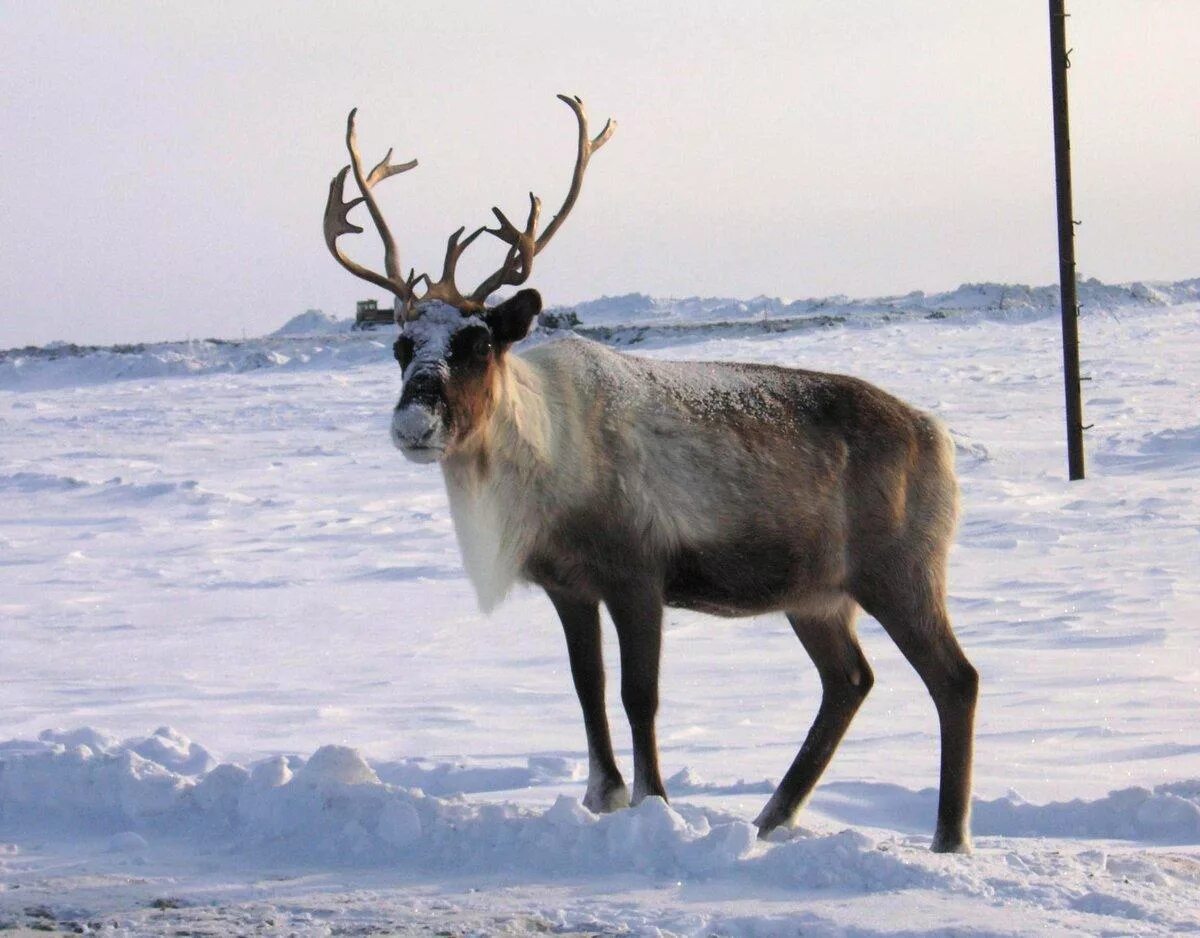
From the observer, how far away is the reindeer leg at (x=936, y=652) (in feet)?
18.9

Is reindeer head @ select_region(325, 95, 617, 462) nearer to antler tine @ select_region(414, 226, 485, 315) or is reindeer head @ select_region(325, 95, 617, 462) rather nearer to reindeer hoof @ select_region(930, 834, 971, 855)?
antler tine @ select_region(414, 226, 485, 315)

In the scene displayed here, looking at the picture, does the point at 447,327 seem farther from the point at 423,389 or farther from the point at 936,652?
the point at 936,652

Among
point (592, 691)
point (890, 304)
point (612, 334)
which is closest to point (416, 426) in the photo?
point (592, 691)

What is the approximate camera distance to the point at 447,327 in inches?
221

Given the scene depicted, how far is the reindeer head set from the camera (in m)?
5.42

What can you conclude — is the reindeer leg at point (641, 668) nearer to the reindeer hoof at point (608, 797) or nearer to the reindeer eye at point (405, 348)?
the reindeer hoof at point (608, 797)

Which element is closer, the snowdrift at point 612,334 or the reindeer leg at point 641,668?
the reindeer leg at point 641,668

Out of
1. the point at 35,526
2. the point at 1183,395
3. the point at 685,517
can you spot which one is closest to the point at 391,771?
the point at 685,517

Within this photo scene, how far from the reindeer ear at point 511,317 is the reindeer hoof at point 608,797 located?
1.54 metres

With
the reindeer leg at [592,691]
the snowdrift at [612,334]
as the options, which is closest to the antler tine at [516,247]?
the reindeer leg at [592,691]

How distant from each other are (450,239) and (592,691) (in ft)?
5.53

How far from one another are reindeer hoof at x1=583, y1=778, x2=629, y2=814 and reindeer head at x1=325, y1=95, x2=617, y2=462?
1.25 m

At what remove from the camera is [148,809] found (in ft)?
18.4

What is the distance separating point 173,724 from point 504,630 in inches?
117
